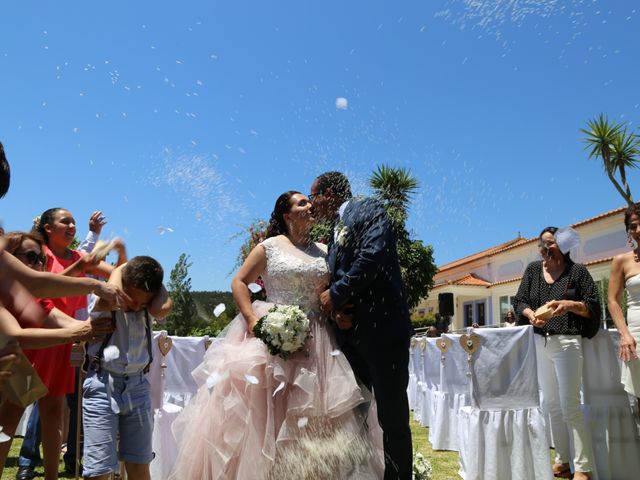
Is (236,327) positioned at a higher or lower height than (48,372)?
higher

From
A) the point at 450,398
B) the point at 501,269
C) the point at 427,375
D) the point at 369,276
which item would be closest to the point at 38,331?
the point at 369,276

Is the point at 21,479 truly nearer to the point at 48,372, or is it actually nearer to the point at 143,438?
the point at 48,372

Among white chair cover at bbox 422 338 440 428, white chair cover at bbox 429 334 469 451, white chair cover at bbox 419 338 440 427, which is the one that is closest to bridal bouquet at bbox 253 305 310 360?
white chair cover at bbox 429 334 469 451

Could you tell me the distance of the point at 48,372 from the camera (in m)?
4.05

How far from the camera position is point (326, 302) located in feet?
11.7

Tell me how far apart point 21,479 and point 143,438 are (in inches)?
77.6

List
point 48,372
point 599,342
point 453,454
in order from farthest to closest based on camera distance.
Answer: point 453,454 → point 599,342 → point 48,372

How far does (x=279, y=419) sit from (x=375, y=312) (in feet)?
2.69

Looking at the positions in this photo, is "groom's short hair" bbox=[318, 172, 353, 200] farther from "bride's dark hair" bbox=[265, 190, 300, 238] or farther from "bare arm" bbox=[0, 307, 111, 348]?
"bare arm" bbox=[0, 307, 111, 348]

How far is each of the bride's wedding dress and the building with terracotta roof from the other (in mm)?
15947

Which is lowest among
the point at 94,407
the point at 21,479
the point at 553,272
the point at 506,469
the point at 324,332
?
the point at 21,479

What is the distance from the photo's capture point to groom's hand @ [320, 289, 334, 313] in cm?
354

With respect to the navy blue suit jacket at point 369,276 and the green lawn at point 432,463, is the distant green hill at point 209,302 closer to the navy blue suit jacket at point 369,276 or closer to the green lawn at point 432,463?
the navy blue suit jacket at point 369,276

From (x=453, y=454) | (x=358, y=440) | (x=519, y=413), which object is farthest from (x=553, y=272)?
(x=358, y=440)
